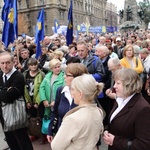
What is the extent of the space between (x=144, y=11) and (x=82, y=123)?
3876 cm

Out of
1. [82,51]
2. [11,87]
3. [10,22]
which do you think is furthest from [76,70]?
[10,22]

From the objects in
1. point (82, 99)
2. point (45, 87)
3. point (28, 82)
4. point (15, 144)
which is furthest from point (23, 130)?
point (82, 99)

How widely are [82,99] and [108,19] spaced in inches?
4119

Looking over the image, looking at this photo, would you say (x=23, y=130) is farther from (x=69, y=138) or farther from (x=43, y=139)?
(x=69, y=138)

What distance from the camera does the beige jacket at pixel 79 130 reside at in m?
2.04

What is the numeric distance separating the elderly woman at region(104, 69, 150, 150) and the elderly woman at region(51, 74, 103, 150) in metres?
0.23

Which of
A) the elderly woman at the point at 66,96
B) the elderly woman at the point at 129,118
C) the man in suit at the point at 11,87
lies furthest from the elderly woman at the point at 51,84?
the elderly woman at the point at 129,118

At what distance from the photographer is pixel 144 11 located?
37844mm

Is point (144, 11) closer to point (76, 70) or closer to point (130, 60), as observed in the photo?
point (130, 60)

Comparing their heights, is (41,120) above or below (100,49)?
below

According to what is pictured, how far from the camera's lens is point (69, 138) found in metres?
2.04

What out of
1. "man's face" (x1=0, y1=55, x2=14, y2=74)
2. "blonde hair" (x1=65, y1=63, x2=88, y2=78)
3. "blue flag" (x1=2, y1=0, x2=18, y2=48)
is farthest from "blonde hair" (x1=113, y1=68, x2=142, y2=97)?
"blue flag" (x1=2, y1=0, x2=18, y2=48)

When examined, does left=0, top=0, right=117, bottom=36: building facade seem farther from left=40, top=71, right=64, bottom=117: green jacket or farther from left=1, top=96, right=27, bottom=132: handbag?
left=1, top=96, right=27, bottom=132: handbag

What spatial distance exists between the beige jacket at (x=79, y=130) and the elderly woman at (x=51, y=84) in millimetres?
2251
